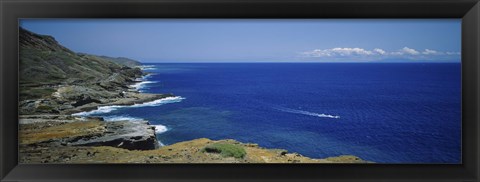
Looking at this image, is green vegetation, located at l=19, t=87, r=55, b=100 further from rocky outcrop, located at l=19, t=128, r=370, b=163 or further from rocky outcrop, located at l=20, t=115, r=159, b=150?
rocky outcrop, located at l=19, t=128, r=370, b=163

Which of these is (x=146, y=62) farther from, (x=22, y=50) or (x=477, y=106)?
(x=477, y=106)

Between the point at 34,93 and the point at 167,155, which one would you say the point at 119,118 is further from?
the point at 34,93

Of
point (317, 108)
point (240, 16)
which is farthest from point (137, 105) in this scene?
point (317, 108)

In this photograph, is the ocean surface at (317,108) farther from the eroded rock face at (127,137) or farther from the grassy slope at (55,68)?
the grassy slope at (55,68)

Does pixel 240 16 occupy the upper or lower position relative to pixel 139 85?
upper

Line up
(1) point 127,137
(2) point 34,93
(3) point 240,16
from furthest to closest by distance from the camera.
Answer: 1. (1) point 127,137
2. (2) point 34,93
3. (3) point 240,16

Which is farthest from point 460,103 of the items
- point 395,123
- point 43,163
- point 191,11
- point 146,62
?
point 43,163
